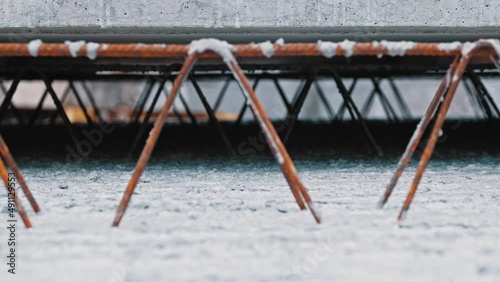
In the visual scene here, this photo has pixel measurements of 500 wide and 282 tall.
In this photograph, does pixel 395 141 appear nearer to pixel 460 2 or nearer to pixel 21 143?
pixel 460 2

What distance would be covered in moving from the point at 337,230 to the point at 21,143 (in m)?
4.10

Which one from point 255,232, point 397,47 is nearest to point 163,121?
point 255,232

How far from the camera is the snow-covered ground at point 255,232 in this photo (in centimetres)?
154

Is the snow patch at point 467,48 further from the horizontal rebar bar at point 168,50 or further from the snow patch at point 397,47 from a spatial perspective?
the snow patch at point 397,47

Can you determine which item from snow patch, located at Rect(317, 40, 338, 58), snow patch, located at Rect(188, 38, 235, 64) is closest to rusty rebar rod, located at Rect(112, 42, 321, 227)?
snow patch, located at Rect(188, 38, 235, 64)

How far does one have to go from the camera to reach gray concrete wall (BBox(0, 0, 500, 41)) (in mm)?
2932

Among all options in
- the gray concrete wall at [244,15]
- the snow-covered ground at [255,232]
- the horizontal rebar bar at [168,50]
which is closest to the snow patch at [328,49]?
the horizontal rebar bar at [168,50]

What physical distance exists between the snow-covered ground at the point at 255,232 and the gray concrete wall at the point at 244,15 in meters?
0.86

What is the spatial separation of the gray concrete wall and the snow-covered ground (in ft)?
2.83

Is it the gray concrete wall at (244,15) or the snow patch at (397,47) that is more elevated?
the gray concrete wall at (244,15)

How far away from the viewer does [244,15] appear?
2.94m

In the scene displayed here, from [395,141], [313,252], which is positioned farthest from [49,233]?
[395,141]

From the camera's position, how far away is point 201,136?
5.70m

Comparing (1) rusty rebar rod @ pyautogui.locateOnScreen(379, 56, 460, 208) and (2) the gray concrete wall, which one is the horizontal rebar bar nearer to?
(1) rusty rebar rod @ pyautogui.locateOnScreen(379, 56, 460, 208)
